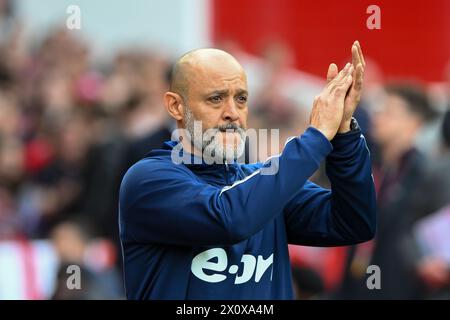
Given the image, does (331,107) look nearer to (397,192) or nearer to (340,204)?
(340,204)

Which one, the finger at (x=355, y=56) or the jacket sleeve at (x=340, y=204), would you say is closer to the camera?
the finger at (x=355, y=56)

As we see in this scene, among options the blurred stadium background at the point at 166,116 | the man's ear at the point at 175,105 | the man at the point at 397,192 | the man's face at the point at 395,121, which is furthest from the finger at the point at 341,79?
the man's face at the point at 395,121

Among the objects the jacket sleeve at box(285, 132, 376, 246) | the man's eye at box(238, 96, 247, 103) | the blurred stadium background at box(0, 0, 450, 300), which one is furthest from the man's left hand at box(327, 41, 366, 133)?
the blurred stadium background at box(0, 0, 450, 300)

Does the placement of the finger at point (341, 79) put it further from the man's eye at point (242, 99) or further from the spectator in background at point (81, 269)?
the spectator in background at point (81, 269)

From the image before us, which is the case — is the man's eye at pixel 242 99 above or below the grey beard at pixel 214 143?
above

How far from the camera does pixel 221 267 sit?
13.6ft

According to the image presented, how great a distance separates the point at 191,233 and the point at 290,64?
7.23 metres

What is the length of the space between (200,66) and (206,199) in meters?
0.54

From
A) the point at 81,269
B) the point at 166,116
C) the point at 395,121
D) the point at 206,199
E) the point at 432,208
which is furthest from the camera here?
the point at 166,116

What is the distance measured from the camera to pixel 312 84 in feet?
37.2

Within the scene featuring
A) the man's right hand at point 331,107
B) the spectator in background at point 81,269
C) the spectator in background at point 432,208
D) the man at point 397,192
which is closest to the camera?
the man's right hand at point 331,107

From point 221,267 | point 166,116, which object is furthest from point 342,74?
point 166,116

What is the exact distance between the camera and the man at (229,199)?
157 inches

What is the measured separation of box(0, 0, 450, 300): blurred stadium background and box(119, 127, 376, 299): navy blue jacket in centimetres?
211
